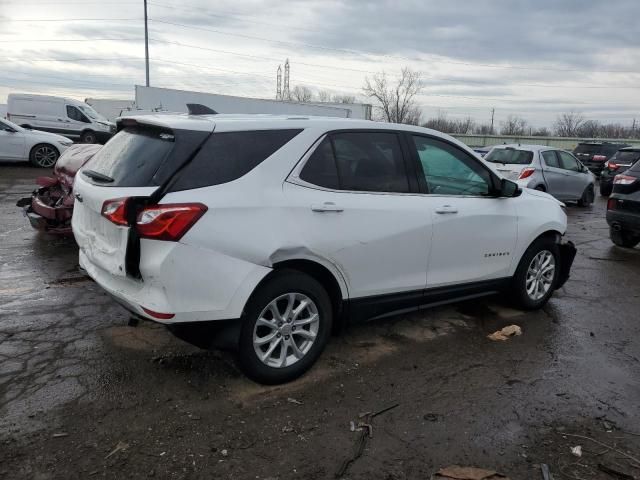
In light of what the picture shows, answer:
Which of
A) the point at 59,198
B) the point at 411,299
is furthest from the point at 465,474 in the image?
the point at 59,198

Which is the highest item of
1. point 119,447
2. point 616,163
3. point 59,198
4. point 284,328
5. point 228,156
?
point 228,156

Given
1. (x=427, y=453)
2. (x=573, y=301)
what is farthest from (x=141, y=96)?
(x=427, y=453)

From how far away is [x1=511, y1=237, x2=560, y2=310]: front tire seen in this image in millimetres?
5160

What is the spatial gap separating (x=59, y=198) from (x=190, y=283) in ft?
14.4

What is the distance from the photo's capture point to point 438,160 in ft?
A: 14.8

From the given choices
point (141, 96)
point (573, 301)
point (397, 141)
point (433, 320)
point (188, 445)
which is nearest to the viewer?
point (188, 445)

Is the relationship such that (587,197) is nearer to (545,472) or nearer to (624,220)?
(624,220)

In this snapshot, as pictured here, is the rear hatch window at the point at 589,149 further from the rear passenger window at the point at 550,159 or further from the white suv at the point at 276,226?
the white suv at the point at 276,226

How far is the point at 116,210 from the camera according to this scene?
3.23m

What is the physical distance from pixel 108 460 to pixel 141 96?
29040 millimetres

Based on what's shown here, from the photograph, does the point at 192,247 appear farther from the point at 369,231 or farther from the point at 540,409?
the point at 540,409

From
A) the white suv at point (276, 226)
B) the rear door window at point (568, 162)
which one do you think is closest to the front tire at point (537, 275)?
the white suv at point (276, 226)

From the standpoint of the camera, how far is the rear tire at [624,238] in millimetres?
8891

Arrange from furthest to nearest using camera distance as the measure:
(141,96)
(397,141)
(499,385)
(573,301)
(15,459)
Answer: (141,96) → (573,301) → (397,141) → (499,385) → (15,459)
